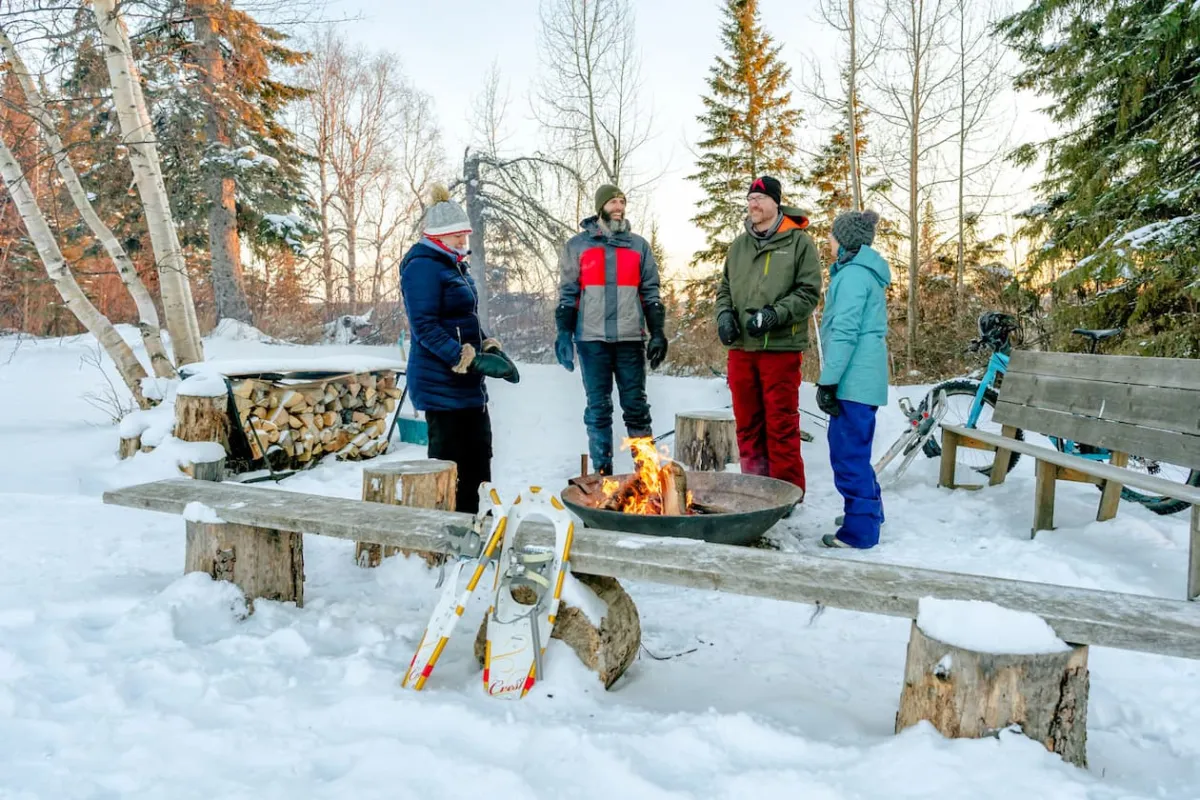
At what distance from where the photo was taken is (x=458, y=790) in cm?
159

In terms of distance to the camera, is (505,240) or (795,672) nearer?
(795,672)

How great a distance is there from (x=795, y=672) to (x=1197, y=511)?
1.82 metres

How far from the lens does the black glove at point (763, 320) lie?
3.97 meters

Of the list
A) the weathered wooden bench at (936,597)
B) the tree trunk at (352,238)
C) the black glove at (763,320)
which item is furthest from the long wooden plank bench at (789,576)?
the tree trunk at (352,238)

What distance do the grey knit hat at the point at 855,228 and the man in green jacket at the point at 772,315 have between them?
266 mm

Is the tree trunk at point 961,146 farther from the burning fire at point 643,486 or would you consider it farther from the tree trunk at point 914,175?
the burning fire at point 643,486

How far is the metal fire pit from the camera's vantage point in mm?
3117

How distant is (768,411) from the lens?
419 cm

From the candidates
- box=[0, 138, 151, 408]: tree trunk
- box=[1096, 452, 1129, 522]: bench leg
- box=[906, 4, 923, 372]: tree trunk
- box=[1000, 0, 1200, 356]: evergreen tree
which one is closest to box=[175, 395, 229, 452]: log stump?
box=[0, 138, 151, 408]: tree trunk

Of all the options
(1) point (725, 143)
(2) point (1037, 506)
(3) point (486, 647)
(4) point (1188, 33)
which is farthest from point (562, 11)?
(3) point (486, 647)

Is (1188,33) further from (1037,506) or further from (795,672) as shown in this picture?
(795,672)

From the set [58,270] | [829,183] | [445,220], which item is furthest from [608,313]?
[829,183]

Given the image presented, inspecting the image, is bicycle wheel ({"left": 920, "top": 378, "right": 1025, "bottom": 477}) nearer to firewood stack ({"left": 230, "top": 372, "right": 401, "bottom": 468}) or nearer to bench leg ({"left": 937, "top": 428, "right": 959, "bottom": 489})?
bench leg ({"left": 937, "top": 428, "right": 959, "bottom": 489})

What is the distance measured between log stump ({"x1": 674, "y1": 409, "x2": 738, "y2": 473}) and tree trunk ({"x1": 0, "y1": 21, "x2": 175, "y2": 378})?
4.90 metres
